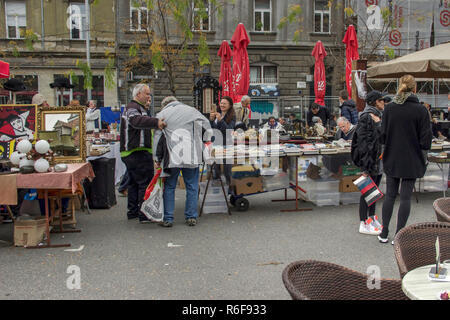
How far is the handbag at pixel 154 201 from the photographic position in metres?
6.45

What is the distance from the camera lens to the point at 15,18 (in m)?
25.9

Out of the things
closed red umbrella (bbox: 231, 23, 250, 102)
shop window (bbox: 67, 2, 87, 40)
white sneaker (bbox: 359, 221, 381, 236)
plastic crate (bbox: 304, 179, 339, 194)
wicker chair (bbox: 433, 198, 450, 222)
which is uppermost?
shop window (bbox: 67, 2, 87, 40)

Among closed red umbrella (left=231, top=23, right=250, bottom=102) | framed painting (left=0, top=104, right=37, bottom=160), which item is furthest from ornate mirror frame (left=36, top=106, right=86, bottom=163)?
closed red umbrella (left=231, top=23, right=250, bottom=102)

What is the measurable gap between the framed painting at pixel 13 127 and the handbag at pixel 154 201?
182cm

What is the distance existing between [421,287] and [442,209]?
1.84 meters

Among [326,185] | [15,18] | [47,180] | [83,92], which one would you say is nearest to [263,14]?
[83,92]

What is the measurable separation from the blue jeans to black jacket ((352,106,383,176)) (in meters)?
2.32

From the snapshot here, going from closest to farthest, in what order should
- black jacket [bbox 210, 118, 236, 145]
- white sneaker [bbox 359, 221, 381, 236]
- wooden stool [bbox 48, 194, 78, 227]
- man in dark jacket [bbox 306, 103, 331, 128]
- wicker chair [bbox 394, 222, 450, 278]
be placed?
wicker chair [bbox 394, 222, 450, 278] < white sneaker [bbox 359, 221, 381, 236] < wooden stool [bbox 48, 194, 78, 227] < black jacket [bbox 210, 118, 236, 145] < man in dark jacket [bbox 306, 103, 331, 128]

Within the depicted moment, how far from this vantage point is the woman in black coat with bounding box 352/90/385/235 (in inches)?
228
